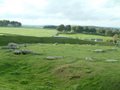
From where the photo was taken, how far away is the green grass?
133 feet

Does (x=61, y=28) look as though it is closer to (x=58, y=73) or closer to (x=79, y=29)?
(x=79, y=29)

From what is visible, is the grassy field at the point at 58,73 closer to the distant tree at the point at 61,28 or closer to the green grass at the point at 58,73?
the green grass at the point at 58,73

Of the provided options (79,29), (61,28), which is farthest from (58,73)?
(61,28)

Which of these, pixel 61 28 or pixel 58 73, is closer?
pixel 58 73

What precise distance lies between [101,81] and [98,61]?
11.0 m

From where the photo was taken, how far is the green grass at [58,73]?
133 ft

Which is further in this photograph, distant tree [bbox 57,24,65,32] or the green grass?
distant tree [bbox 57,24,65,32]

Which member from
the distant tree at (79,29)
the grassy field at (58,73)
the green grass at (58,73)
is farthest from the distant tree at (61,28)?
the green grass at (58,73)

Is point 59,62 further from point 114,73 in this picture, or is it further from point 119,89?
point 119,89

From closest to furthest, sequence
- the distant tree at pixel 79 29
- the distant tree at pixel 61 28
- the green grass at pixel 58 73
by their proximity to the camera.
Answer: the green grass at pixel 58 73 → the distant tree at pixel 79 29 → the distant tree at pixel 61 28

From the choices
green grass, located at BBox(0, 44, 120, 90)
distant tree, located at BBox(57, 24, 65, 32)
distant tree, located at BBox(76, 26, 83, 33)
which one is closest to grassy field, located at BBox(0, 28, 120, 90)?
green grass, located at BBox(0, 44, 120, 90)

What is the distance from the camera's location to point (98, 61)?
51531mm

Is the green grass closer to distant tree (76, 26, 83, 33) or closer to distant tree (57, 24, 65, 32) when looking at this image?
distant tree (76, 26, 83, 33)

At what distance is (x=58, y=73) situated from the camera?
45875 millimetres
